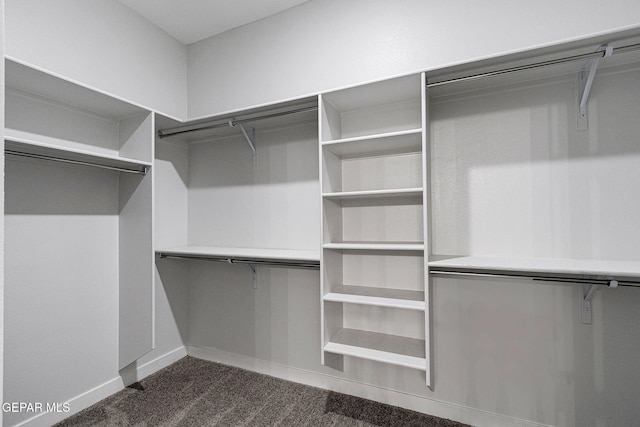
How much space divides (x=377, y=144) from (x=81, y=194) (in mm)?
1926

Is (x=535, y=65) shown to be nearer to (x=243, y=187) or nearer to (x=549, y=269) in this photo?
(x=549, y=269)

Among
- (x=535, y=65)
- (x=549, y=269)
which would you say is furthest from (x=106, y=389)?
(x=535, y=65)

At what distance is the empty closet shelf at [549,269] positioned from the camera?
1424mm

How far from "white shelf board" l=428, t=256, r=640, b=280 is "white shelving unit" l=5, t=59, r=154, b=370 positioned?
1901 mm

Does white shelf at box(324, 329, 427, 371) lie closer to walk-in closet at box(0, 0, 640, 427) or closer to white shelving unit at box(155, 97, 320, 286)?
walk-in closet at box(0, 0, 640, 427)

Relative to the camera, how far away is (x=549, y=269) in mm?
1459

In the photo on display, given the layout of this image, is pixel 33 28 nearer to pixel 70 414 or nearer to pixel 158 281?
pixel 158 281

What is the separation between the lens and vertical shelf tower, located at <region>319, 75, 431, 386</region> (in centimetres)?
190

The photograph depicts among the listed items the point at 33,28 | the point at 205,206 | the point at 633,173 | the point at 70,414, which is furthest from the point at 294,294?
the point at 33,28

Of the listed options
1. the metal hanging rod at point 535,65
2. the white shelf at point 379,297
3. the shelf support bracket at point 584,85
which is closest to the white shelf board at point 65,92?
the white shelf at point 379,297

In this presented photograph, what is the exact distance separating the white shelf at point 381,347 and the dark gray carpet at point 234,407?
458 mm

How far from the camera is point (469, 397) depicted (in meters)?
1.94

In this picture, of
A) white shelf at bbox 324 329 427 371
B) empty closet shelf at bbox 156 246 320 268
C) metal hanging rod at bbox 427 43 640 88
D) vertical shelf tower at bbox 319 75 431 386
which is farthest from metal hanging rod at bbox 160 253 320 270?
metal hanging rod at bbox 427 43 640 88

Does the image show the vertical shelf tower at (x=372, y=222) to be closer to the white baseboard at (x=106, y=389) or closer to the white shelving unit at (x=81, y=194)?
the white shelving unit at (x=81, y=194)
